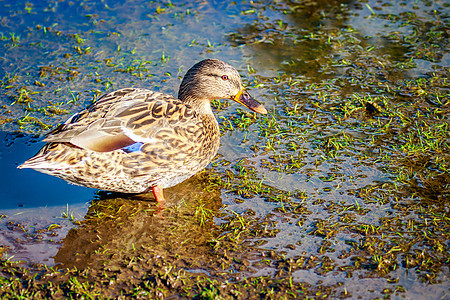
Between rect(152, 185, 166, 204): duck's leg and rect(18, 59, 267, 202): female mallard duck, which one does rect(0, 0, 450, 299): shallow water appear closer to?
rect(152, 185, 166, 204): duck's leg

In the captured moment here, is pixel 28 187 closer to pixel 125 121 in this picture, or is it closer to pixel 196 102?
pixel 125 121

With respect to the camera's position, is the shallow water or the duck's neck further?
the duck's neck

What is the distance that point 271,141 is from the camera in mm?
5805

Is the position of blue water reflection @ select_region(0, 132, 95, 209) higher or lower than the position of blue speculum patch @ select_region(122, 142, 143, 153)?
lower

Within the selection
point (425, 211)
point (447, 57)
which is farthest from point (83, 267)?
point (447, 57)

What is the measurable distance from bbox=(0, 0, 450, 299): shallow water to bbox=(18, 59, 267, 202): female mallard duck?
0.37 m

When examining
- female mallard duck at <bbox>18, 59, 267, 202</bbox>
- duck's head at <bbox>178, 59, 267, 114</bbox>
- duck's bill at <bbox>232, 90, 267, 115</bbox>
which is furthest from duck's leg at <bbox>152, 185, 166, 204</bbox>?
duck's bill at <bbox>232, 90, 267, 115</bbox>

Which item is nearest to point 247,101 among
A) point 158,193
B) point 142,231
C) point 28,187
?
point 158,193

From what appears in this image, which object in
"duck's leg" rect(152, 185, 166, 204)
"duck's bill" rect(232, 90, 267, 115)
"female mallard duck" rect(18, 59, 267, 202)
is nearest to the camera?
"female mallard duck" rect(18, 59, 267, 202)

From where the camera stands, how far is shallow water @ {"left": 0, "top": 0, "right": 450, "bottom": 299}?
14.0ft

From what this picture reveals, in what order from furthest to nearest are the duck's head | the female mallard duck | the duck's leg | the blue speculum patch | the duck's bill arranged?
the duck's bill → the duck's head → the duck's leg → the blue speculum patch → the female mallard duck

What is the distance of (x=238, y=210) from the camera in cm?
483

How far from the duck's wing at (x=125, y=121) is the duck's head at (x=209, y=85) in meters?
0.41

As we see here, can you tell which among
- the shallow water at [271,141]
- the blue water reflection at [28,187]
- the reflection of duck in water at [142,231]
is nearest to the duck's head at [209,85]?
the shallow water at [271,141]
